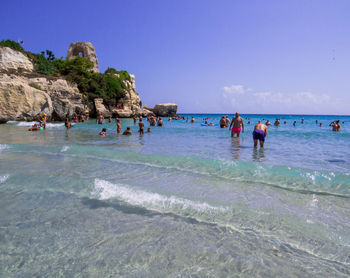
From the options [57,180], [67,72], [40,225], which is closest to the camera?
[40,225]

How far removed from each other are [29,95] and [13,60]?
10.8 metres

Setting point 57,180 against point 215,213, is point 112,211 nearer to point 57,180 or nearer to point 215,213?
point 215,213

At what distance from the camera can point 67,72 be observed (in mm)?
39500

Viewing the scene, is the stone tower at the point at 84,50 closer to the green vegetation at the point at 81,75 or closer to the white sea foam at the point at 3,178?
the green vegetation at the point at 81,75

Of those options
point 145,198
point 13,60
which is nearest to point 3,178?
point 145,198

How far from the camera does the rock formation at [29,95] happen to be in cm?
2272

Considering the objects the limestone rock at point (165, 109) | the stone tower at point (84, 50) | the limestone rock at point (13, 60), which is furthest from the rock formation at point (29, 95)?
the limestone rock at point (165, 109)

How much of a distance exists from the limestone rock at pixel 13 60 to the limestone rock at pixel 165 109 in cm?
3530

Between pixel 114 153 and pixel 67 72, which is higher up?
pixel 67 72

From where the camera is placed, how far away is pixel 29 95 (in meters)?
23.6

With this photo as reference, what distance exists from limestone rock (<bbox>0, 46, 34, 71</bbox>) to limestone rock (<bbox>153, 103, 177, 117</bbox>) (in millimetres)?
35301

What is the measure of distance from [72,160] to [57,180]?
2.30 meters

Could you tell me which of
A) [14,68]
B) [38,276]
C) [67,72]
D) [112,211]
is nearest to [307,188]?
[112,211]

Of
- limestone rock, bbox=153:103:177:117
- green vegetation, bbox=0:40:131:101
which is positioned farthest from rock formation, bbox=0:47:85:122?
limestone rock, bbox=153:103:177:117
